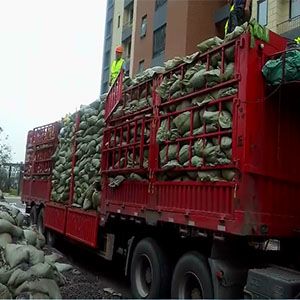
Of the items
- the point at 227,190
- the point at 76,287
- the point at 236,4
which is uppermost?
the point at 236,4

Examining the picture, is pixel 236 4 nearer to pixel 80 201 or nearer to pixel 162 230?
pixel 162 230

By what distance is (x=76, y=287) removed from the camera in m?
6.96

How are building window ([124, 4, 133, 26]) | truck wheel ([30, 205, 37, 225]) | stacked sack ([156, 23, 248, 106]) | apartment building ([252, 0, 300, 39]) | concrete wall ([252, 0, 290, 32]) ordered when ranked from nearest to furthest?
stacked sack ([156, 23, 248, 106]) → truck wheel ([30, 205, 37, 225]) → apartment building ([252, 0, 300, 39]) → concrete wall ([252, 0, 290, 32]) → building window ([124, 4, 133, 26])

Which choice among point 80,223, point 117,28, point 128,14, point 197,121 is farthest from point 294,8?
point 117,28

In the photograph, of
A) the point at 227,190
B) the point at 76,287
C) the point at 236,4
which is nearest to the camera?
the point at 227,190

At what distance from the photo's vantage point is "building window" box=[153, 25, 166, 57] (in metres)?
A: 29.8

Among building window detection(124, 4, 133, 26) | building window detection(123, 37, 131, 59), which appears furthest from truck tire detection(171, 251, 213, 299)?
building window detection(124, 4, 133, 26)

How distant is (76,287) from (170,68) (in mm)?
3312

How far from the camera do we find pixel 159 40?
30406 millimetres

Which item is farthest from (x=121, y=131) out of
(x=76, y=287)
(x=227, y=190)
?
(x=227, y=190)

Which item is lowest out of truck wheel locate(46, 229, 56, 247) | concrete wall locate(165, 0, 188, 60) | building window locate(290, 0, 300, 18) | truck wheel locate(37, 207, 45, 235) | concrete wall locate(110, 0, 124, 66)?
truck wheel locate(46, 229, 56, 247)

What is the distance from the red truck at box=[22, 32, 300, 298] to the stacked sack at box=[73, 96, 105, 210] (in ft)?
5.93

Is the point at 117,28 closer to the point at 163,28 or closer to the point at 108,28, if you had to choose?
the point at 108,28

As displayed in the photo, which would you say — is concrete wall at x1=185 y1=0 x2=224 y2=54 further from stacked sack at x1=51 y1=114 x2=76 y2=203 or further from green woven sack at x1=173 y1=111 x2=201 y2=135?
green woven sack at x1=173 y1=111 x2=201 y2=135
